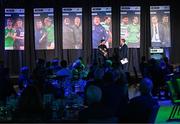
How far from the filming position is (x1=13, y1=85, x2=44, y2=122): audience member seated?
5312 mm

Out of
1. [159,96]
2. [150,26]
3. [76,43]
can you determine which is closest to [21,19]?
[76,43]

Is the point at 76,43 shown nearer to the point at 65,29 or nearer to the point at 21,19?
the point at 65,29

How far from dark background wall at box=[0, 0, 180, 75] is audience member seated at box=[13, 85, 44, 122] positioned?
494 inches

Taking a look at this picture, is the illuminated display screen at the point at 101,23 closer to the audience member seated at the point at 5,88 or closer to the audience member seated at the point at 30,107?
the audience member seated at the point at 5,88

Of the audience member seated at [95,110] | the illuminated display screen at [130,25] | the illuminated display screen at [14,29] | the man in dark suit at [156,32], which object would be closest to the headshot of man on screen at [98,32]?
the illuminated display screen at [130,25]

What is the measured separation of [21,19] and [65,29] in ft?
5.38

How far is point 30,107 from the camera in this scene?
532cm

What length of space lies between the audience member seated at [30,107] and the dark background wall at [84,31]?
41.1 feet

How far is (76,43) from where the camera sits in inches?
704

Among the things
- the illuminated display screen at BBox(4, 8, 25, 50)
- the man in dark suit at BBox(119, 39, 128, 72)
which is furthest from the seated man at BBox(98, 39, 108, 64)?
the illuminated display screen at BBox(4, 8, 25, 50)

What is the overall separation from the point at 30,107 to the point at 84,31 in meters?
12.8

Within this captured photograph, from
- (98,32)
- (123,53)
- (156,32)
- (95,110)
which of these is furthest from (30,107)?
(156,32)

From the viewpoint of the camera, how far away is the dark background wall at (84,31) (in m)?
Result: 17.9

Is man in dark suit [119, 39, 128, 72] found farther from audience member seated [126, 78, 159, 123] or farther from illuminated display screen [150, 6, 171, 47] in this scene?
audience member seated [126, 78, 159, 123]
